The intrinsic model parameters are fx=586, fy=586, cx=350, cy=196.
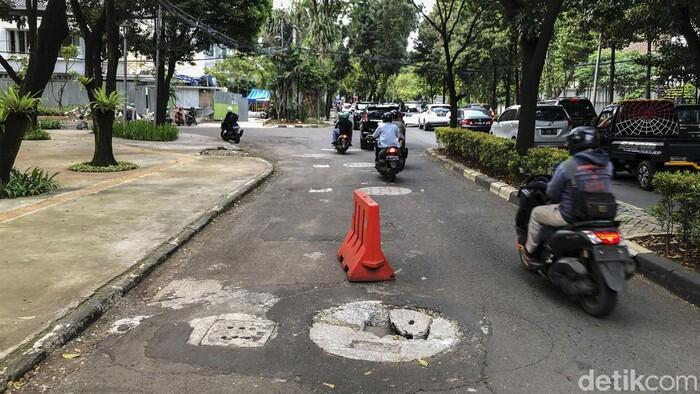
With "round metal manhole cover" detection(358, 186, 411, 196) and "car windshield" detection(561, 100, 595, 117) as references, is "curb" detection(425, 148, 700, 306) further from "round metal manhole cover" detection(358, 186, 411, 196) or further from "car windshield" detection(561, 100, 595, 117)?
"car windshield" detection(561, 100, 595, 117)

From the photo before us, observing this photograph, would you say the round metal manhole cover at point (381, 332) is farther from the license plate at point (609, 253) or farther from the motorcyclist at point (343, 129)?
the motorcyclist at point (343, 129)

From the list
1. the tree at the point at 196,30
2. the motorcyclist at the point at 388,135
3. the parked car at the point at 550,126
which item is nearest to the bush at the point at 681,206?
the motorcyclist at the point at 388,135

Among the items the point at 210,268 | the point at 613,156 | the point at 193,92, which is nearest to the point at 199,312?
the point at 210,268

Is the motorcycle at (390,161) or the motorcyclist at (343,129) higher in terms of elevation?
the motorcyclist at (343,129)

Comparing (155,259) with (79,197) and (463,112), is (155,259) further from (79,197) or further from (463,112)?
(463,112)

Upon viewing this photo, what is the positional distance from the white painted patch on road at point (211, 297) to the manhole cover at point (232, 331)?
8.9 inches

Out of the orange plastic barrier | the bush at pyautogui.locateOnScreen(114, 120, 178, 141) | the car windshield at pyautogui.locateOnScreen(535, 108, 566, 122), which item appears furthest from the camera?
the bush at pyautogui.locateOnScreen(114, 120, 178, 141)

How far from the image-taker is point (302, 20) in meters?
45.6

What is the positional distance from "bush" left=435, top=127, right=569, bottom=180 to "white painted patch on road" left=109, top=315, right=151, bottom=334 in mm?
6264

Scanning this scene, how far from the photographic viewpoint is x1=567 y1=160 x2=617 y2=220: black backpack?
5145 millimetres

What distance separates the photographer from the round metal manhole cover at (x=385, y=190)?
11.8 metres

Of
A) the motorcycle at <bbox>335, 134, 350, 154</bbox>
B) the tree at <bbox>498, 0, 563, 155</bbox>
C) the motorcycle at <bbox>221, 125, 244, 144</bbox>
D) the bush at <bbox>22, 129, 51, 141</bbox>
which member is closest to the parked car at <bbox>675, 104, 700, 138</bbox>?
the tree at <bbox>498, 0, 563, 155</bbox>

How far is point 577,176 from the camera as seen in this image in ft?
17.2

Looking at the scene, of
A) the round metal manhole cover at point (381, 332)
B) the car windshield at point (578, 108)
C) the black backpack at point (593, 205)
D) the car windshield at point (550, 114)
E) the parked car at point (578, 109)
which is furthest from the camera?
the car windshield at point (578, 108)
